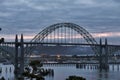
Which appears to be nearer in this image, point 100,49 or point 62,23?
point 62,23

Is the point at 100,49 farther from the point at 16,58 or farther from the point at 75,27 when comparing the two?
the point at 16,58

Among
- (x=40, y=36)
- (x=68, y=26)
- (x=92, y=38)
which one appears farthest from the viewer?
(x=92, y=38)

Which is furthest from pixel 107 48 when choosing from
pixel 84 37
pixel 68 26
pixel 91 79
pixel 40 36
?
pixel 91 79

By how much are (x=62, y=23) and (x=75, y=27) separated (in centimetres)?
660

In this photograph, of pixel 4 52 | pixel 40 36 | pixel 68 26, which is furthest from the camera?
pixel 68 26

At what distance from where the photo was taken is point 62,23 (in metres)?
141

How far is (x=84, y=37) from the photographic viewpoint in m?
151

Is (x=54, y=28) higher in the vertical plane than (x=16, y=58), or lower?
higher

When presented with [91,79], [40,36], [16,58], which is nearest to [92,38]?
[40,36]

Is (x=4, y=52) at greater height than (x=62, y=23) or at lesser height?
lesser

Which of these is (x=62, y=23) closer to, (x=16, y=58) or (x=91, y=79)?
(x=16, y=58)

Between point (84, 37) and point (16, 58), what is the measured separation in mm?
34489

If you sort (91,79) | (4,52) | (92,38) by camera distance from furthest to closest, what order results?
(92,38)
(4,52)
(91,79)

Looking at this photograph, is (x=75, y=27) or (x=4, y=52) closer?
(x=4, y=52)
